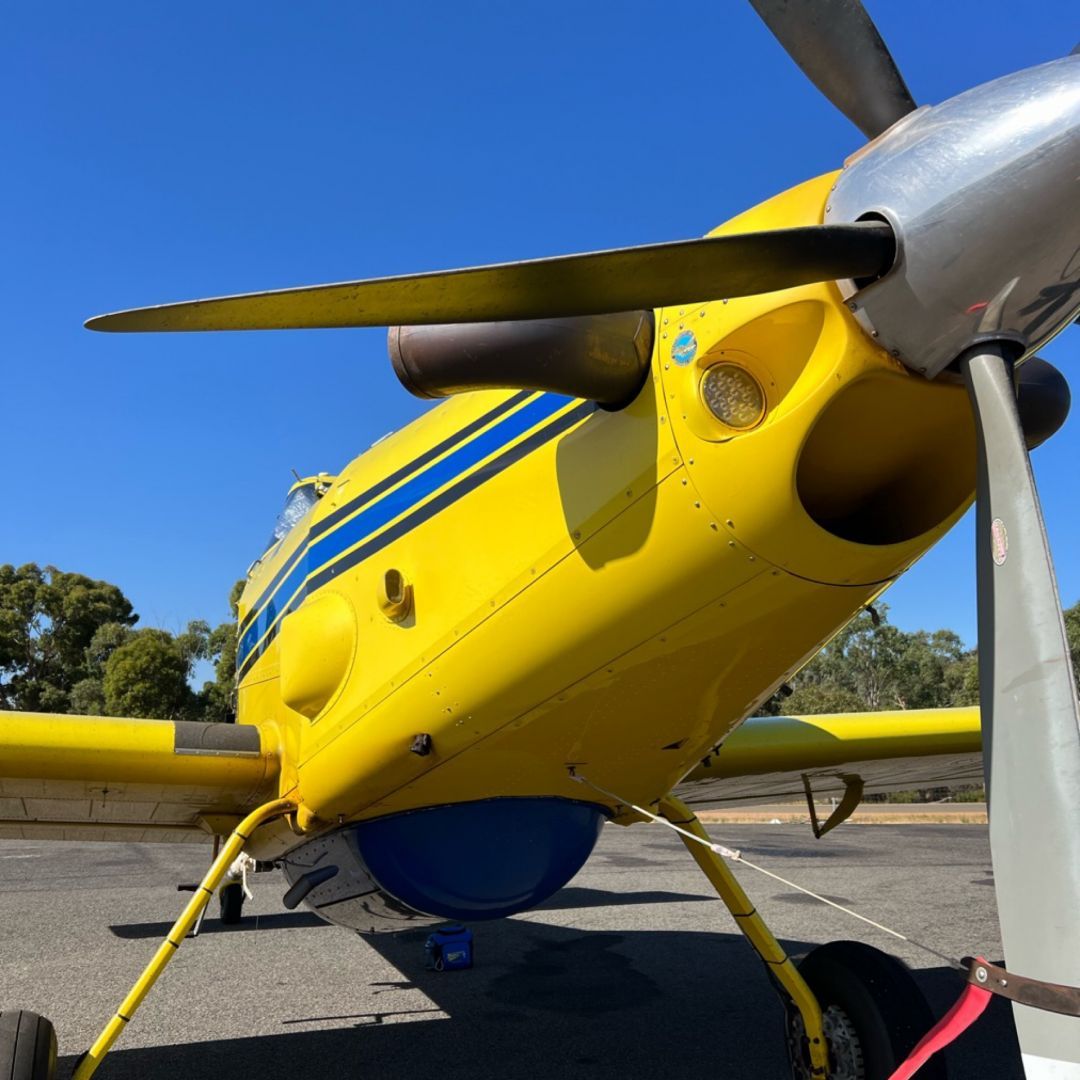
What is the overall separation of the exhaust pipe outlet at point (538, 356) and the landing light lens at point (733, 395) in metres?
0.24

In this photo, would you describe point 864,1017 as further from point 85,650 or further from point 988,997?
point 85,650

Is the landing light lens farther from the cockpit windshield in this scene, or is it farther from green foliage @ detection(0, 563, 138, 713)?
green foliage @ detection(0, 563, 138, 713)

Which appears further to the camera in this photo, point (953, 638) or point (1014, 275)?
point (953, 638)

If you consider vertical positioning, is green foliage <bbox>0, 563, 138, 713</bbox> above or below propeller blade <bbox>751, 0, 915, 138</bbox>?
above

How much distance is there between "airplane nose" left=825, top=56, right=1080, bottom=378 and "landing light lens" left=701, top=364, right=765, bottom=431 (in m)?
0.37

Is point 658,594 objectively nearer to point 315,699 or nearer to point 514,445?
point 514,445

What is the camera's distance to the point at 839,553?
262cm

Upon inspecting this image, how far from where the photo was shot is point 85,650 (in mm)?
43094

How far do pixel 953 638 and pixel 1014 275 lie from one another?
7933 centimetres

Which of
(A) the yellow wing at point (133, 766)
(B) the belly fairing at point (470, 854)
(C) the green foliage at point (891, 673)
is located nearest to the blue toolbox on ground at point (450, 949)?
(A) the yellow wing at point (133, 766)

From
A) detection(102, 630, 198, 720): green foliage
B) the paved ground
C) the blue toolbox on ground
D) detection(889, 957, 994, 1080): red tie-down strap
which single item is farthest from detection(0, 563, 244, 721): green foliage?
detection(889, 957, 994, 1080): red tie-down strap

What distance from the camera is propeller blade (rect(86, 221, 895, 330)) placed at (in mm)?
2143

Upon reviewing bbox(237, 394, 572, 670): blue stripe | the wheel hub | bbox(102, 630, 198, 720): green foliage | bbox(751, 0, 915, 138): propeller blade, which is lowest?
the wheel hub

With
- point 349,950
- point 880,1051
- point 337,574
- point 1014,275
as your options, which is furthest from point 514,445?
point 349,950
